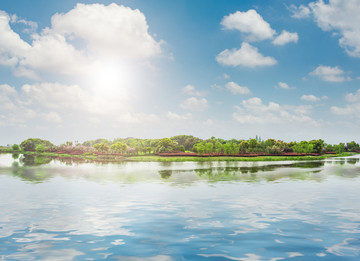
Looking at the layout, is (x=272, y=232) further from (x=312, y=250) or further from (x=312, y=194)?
(x=312, y=194)

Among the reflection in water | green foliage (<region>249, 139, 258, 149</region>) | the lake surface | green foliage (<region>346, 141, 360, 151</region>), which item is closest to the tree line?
green foliage (<region>249, 139, 258, 149</region>)

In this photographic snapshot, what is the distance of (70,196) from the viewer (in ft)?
51.8

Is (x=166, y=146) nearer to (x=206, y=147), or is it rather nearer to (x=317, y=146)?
(x=206, y=147)

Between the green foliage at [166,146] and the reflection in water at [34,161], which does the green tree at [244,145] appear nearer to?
the green foliage at [166,146]

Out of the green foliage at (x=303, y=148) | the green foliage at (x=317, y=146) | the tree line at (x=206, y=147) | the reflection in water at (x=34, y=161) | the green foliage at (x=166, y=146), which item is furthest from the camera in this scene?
the green foliage at (x=317, y=146)

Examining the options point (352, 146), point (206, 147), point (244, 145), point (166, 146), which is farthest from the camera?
point (352, 146)

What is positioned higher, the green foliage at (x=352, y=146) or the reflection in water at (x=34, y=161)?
the green foliage at (x=352, y=146)

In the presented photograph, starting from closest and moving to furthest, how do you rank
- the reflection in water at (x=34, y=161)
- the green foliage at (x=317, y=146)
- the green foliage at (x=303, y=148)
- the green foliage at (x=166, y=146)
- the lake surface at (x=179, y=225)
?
the lake surface at (x=179, y=225)
the reflection in water at (x=34, y=161)
the green foliage at (x=166, y=146)
the green foliage at (x=303, y=148)
the green foliage at (x=317, y=146)

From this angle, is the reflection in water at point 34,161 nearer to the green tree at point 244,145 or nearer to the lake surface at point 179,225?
the lake surface at point 179,225

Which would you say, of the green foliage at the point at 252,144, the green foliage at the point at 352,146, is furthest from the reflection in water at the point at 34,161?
the green foliage at the point at 352,146

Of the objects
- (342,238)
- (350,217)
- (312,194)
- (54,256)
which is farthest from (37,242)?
(312,194)

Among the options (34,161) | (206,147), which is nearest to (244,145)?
(206,147)

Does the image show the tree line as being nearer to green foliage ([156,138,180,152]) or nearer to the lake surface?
green foliage ([156,138,180,152])

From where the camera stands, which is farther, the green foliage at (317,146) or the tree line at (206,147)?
the green foliage at (317,146)
